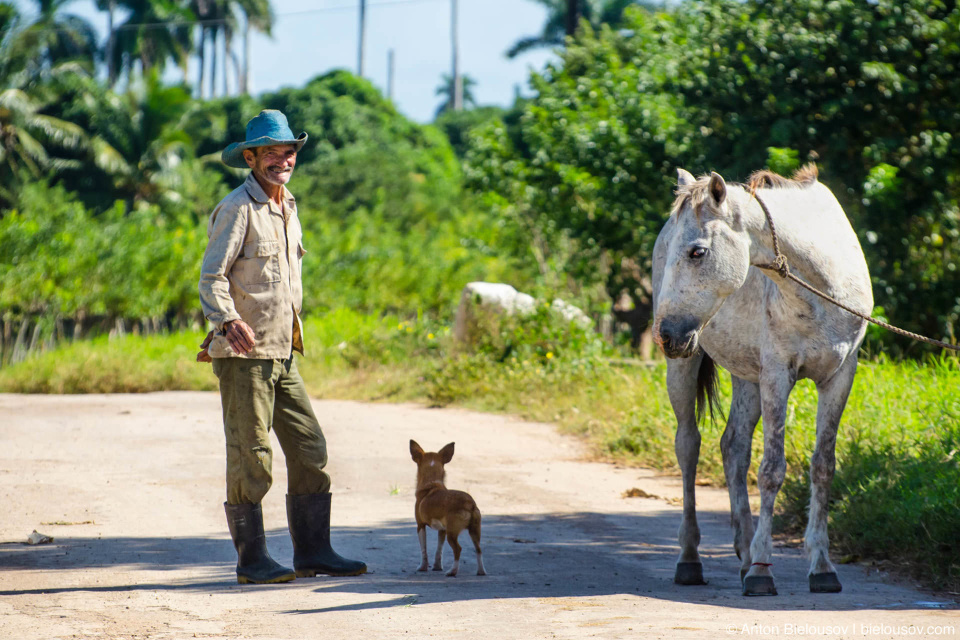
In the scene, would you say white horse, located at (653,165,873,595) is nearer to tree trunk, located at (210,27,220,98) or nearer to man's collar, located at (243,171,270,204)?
man's collar, located at (243,171,270,204)

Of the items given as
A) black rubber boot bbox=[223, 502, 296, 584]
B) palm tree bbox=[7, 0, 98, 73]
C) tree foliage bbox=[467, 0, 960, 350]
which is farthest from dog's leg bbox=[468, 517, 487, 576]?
palm tree bbox=[7, 0, 98, 73]

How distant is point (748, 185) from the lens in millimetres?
4766

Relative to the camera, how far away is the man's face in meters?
4.97

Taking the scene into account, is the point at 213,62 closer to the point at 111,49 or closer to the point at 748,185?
the point at 111,49

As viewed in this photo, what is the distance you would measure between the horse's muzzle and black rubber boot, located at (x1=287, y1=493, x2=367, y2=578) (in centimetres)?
197

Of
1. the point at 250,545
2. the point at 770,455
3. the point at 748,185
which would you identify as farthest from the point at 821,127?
the point at 250,545

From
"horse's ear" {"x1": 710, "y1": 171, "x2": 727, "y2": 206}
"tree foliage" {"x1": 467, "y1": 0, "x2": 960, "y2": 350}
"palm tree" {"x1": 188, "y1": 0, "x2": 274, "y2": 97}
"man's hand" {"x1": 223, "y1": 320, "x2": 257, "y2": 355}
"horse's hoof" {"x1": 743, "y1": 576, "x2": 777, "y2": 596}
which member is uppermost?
"palm tree" {"x1": 188, "y1": 0, "x2": 274, "y2": 97}

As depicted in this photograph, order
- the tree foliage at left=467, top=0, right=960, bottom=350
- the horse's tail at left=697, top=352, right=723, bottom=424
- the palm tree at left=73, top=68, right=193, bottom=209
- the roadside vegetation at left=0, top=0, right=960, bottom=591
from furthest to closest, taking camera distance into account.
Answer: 1. the palm tree at left=73, top=68, right=193, bottom=209
2. the tree foliage at left=467, top=0, right=960, bottom=350
3. the roadside vegetation at left=0, top=0, right=960, bottom=591
4. the horse's tail at left=697, top=352, right=723, bottom=424

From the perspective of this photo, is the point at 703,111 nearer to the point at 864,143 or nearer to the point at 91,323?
the point at 864,143

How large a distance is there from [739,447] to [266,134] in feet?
9.97

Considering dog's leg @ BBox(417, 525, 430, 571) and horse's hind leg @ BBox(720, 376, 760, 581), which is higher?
horse's hind leg @ BBox(720, 376, 760, 581)

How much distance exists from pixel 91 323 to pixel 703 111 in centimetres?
1392

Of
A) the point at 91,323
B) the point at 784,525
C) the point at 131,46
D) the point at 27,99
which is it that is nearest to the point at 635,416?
the point at 784,525

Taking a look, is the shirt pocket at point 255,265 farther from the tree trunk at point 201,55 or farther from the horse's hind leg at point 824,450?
the tree trunk at point 201,55
